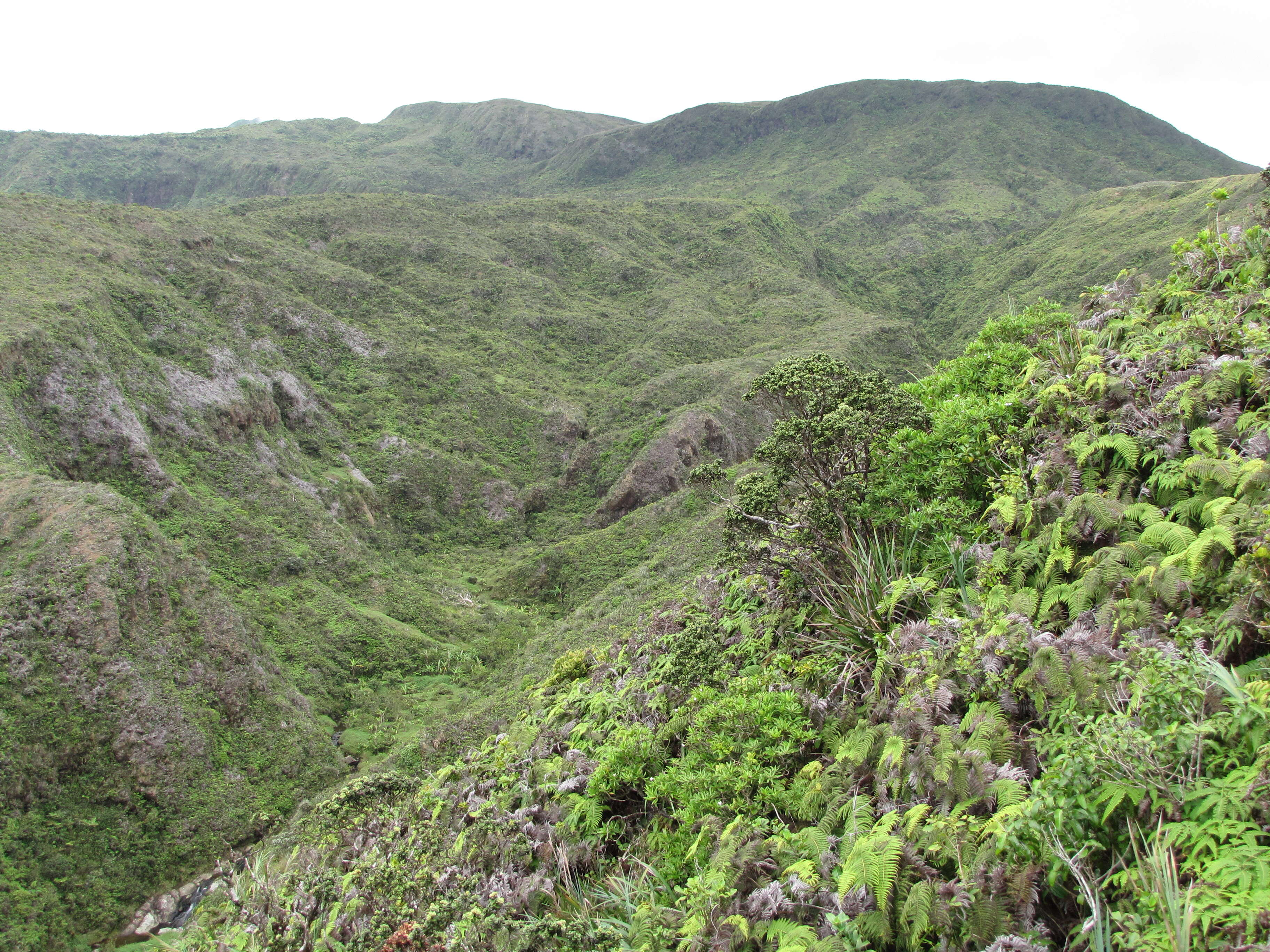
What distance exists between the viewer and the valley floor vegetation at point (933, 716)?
3352 millimetres

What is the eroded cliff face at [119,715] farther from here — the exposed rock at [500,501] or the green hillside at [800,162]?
the green hillside at [800,162]

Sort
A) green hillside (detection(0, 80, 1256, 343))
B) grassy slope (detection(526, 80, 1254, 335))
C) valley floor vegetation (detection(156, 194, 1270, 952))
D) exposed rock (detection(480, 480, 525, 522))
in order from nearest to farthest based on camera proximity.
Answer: valley floor vegetation (detection(156, 194, 1270, 952)), exposed rock (detection(480, 480, 525, 522)), grassy slope (detection(526, 80, 1254, 335)), green hillside (detection(0, 80, 1256, 343))

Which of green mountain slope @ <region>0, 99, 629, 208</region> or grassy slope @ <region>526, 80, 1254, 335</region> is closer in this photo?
grassy slope @ <region>526, 80, 1254, 335</region>

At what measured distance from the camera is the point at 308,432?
35594 millimetres

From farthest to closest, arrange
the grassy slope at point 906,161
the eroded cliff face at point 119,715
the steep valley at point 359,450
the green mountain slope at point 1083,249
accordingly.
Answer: the grassy slope at point 906,161 < the green mountain slope at point 1083,249 < the steep valley at point 359,450 < the eroded cliff face at point 119,715

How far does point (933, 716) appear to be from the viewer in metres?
4.72

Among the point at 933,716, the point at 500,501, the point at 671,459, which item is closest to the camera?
the point at 933,716

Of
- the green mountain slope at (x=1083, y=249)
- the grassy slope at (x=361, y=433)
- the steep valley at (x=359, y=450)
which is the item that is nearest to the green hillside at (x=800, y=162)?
the steep valley at (x=359, y=450)

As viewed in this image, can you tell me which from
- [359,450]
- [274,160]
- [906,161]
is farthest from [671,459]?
[274,160]

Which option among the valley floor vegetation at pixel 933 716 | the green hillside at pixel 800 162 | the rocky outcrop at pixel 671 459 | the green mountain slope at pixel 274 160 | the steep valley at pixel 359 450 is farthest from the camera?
the green mountain slope at pixel 274 160

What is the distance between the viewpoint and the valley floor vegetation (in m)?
3.35

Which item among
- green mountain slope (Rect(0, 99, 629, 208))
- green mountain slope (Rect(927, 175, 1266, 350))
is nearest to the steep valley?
green mountain slope (Rect(927, 175, 1266, 350))

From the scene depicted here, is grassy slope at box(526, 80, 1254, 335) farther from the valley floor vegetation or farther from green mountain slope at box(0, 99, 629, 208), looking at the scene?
the valley floor vegetation

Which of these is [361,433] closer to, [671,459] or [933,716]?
[671,459]
